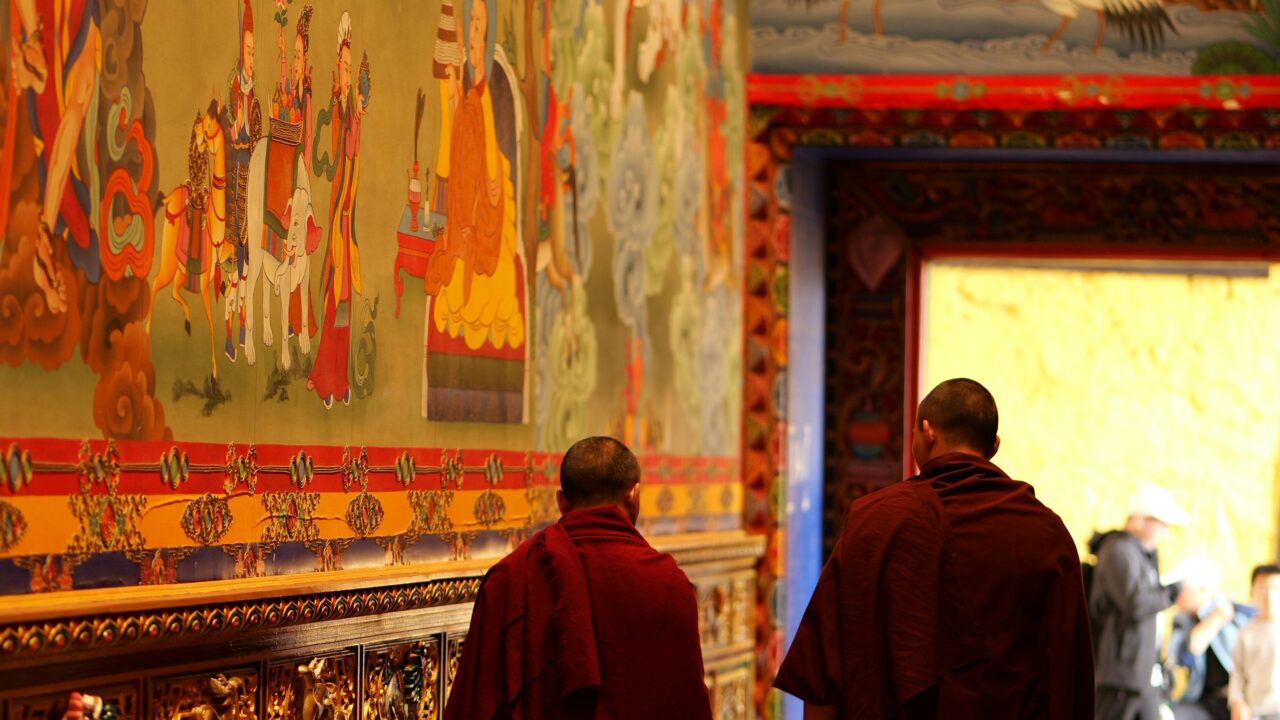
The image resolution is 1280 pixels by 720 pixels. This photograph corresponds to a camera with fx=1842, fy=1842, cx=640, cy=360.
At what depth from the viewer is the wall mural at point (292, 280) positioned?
3781mm

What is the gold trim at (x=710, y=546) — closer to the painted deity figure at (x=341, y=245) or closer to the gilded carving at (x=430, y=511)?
the gilded carving at (x=430, y=511)

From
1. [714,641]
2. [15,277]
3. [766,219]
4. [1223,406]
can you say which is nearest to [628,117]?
[766,219]

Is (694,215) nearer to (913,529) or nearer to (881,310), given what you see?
(881,310)

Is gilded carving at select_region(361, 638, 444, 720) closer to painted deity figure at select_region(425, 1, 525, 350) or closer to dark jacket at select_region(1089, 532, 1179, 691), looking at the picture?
painted deity figure at select_region(425, 1, 525, 350)

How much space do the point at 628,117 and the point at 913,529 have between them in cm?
389

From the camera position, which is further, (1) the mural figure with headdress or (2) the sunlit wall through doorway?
(2) the sunlit wall through doorway

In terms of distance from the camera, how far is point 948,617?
16.9 feet

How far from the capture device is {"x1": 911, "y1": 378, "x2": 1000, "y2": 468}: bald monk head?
537cm

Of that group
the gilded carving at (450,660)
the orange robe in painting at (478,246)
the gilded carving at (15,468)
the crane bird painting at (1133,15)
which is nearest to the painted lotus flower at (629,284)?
the orange robe in painting at (478,246)

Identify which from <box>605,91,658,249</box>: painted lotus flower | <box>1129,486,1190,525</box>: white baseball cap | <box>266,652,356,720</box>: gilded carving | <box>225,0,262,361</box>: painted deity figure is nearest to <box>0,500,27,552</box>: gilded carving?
<box>225,0,262,361</box>: painted deity figure

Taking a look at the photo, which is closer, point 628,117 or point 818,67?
point 628,117

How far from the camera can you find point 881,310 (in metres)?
11.8

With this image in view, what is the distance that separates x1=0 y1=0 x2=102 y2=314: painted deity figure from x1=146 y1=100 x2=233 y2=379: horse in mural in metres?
0.29

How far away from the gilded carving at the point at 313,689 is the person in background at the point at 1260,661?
841 cm
